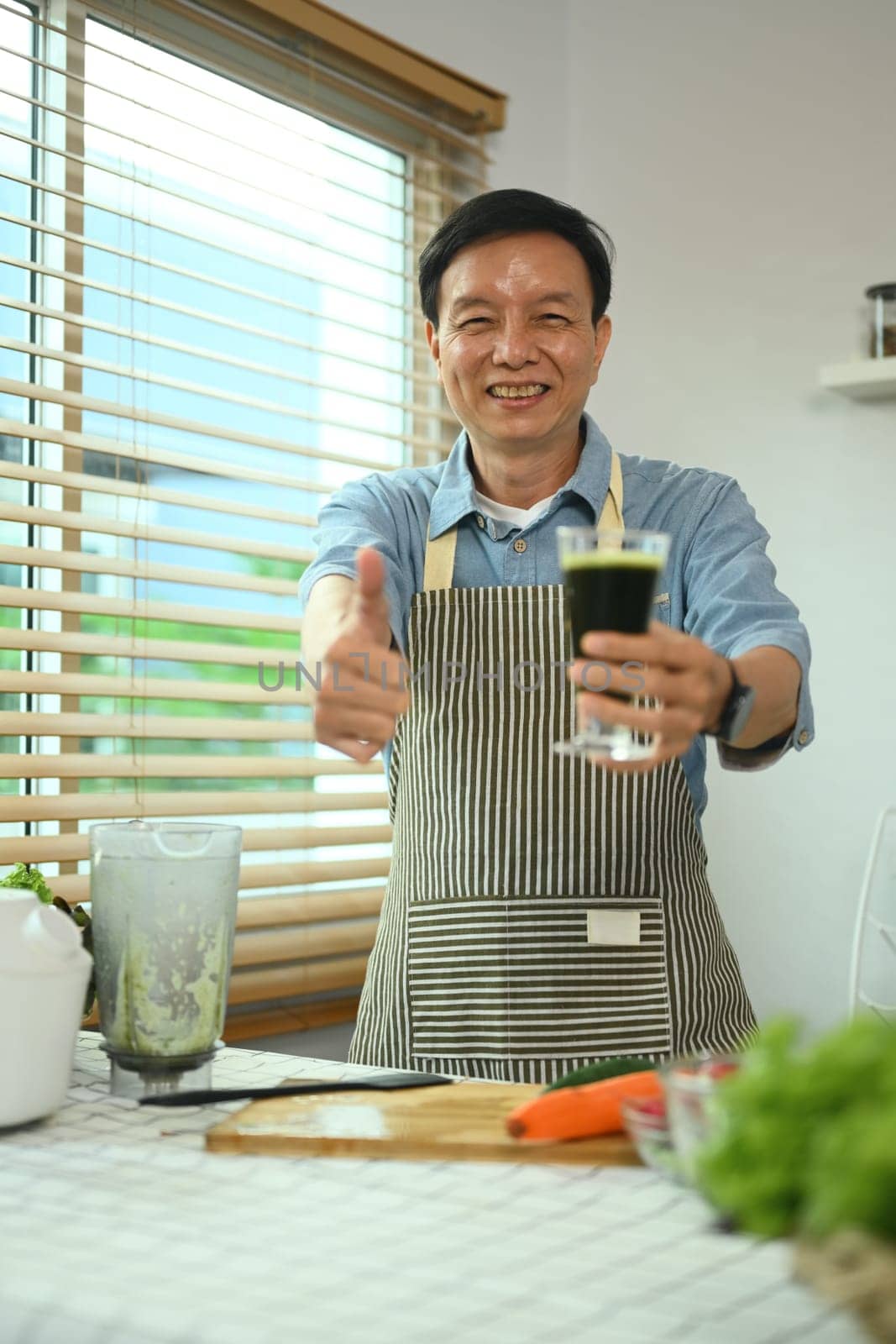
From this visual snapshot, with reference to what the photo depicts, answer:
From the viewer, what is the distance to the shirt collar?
5.73 feet

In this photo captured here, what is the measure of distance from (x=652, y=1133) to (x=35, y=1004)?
0.46 meters

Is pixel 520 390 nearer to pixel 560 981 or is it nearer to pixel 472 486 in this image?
pixel 472 486

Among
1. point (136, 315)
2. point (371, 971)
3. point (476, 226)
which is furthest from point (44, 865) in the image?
point (476, 226)

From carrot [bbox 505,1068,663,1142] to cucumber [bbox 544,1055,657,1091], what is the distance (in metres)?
0.05

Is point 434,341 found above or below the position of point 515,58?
below

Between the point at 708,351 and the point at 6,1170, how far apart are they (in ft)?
7.50

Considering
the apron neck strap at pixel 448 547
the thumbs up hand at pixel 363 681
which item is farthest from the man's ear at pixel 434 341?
the thumbs up hand at pixel 363 681

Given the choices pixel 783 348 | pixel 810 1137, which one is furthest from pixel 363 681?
pixel 783 348

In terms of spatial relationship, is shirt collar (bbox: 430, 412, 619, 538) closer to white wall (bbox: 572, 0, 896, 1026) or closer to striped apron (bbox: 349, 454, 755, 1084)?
striped apron (bbox: 349, 454, 755, 1084)

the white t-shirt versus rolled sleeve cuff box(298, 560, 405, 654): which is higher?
the white t-shirt

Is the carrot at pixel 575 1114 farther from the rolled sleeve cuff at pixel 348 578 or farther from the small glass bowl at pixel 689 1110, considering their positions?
the rolled sleeve cuff at pixel 348 578

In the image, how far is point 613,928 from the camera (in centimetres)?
150

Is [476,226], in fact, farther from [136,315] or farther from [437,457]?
[437,457]

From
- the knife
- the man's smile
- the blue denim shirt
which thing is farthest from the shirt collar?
the knife
